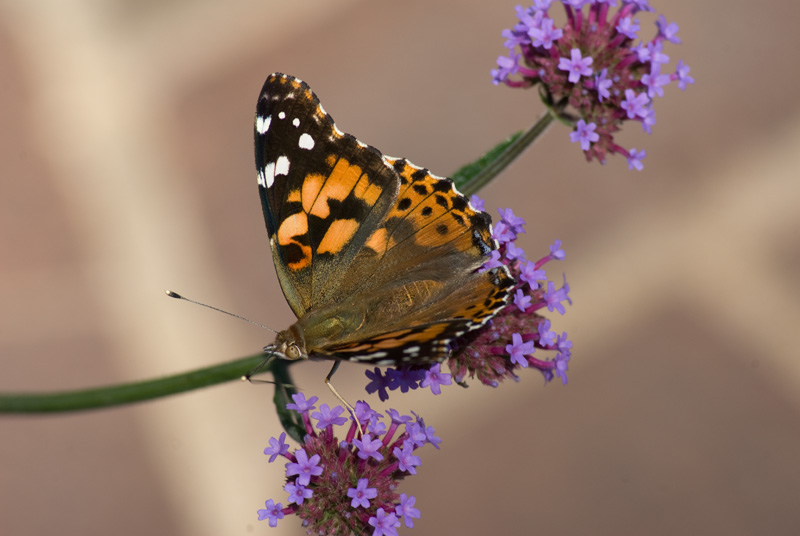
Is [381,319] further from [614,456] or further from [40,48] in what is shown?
[40,48]

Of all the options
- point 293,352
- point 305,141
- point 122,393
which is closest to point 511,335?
point 293,352

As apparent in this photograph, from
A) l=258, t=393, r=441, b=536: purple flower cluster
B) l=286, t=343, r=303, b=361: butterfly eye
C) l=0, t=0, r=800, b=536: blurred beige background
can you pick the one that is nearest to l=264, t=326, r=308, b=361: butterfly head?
l=286, t=343, r=303, b=361: butterfly eye

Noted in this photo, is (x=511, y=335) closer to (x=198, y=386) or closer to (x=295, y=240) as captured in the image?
(x=295, y=240)

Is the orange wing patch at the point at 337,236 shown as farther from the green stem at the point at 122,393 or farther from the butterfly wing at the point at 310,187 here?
the green stem at the point at 122,393

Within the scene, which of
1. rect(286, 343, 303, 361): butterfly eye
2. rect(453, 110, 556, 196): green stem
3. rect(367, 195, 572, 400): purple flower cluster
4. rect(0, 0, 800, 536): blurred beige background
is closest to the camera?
rect(286, 343, 303, 361): butterfly eye

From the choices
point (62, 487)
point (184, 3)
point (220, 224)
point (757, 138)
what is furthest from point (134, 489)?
point (757, 138)

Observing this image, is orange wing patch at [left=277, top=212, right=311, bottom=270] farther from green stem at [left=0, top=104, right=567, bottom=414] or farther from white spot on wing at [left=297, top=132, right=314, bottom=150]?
green stem at [left=0, top=104, right=567, bottom=414]

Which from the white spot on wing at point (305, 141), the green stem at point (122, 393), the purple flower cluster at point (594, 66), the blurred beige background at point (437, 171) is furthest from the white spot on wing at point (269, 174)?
the blurred beige background at point (437, 171)
